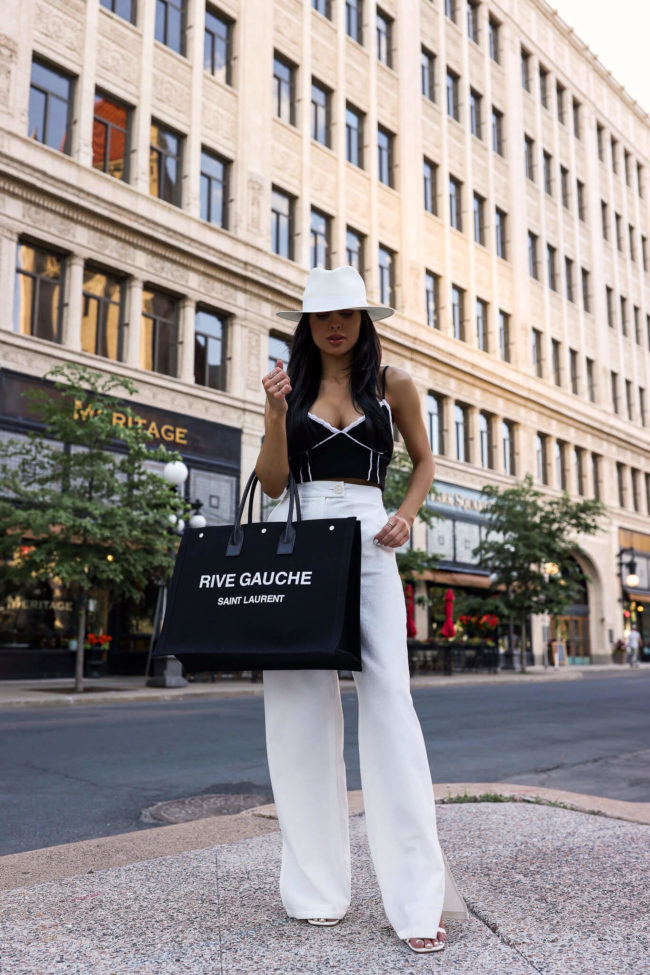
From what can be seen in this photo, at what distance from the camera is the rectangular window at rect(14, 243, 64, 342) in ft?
69.5

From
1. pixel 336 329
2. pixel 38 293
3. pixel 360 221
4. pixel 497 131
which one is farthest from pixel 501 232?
pixel 336 329

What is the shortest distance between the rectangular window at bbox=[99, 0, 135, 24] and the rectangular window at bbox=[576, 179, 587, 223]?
27.6 meters

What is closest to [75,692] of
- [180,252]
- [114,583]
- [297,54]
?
[114,583]

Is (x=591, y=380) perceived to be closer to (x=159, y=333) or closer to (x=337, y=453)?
(x=159, y=333)

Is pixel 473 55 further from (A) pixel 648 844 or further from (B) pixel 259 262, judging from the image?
(A) pixel 648 844

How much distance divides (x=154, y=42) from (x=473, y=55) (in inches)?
737

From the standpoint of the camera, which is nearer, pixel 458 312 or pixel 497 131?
pixel 458 312

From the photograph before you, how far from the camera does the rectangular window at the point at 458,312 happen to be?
3581 centimetres

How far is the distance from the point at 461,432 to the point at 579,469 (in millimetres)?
9715

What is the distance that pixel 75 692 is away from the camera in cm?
1652

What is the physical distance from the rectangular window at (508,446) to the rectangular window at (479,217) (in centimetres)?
801

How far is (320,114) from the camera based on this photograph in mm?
30828

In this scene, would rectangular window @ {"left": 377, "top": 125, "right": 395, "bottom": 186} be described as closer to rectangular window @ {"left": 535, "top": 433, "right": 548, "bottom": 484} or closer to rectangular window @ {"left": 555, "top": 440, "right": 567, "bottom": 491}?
rectangular window @ {"left": 535, "top": 433, "right": 548, "bottom": 484}

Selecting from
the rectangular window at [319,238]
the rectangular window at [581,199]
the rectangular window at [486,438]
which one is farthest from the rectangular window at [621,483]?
the rectangular window at [319,238]
